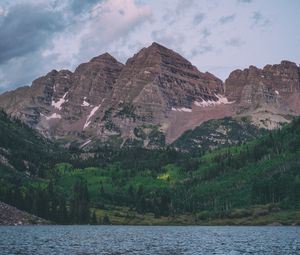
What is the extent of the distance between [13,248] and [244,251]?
48.0 m

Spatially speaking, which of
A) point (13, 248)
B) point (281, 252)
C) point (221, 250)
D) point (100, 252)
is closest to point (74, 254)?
point (100, 252)

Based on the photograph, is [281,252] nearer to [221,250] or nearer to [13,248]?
[221,250]

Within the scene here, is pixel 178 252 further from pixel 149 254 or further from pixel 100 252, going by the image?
pixel 100 252

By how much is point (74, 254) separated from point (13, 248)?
17001 mm

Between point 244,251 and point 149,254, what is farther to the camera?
point 244,251

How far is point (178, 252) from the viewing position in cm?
11619

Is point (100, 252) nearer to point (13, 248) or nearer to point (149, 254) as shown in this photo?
point (149, 254)

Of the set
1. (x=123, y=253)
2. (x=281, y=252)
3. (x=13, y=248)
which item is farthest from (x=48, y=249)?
(x=281, y=252)

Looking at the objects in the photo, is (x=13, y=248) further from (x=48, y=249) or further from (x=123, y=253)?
(x=123, y=253)

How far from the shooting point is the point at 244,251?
389 feet

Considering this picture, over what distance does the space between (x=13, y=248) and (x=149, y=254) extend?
29393 millimetres

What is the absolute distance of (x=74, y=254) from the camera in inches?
4267

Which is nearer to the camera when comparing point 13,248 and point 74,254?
point 74,254

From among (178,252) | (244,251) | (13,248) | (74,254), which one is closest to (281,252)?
(244,251)
